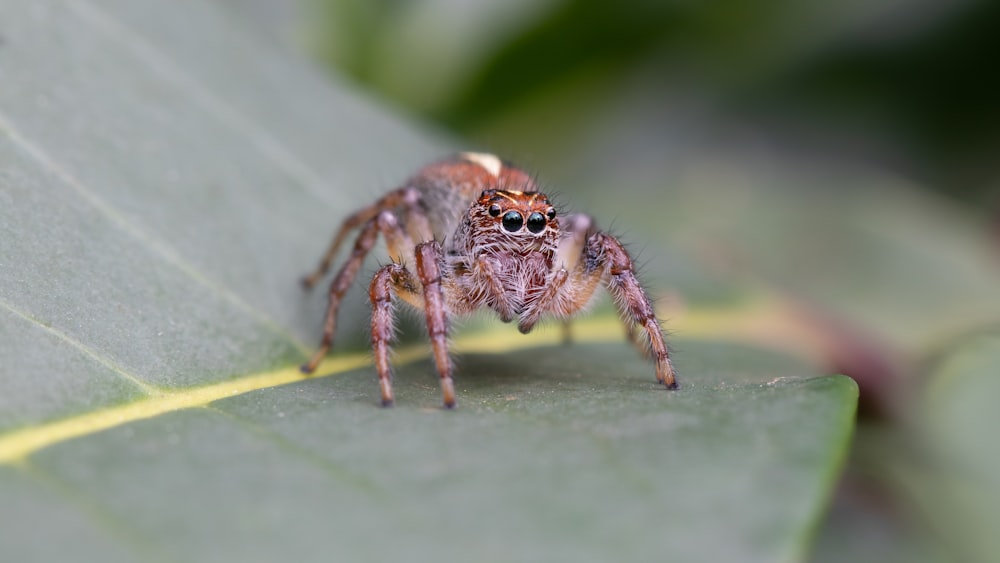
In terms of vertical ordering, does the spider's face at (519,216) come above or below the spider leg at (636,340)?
above

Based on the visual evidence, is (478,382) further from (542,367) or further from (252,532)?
(252,532)

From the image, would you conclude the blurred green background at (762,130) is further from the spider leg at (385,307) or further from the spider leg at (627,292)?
the spider leg at (385,307)

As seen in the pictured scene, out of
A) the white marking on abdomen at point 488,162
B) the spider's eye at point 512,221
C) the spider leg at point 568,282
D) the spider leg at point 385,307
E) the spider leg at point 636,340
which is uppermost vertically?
the white marking on abdomen at point 488,162

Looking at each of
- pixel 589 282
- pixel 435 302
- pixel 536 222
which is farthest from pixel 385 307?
pixel 589 282

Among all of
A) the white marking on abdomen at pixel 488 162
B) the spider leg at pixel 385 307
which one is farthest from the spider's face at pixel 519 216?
the white marking on abdomen at pixel 488 162

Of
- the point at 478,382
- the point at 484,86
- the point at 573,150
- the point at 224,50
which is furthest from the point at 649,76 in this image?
the point at 478,382

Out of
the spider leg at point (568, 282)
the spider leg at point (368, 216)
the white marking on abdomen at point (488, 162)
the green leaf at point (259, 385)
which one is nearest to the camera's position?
the green leaf at point (259, 385)

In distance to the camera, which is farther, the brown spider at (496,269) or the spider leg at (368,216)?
the spider leg at (368,216)

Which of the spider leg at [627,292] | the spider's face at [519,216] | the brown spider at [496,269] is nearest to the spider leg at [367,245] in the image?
the brown spider at [496,269]

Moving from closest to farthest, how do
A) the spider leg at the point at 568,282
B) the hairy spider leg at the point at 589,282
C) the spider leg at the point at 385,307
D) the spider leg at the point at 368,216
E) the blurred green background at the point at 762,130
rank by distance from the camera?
the spider leg at the point at 385,307
the hairy spider leg at the point at 589,282
the spider leg at the point at 568,282
the spider leg at the point at 368,216
the blurred green background at the point at 762,130
